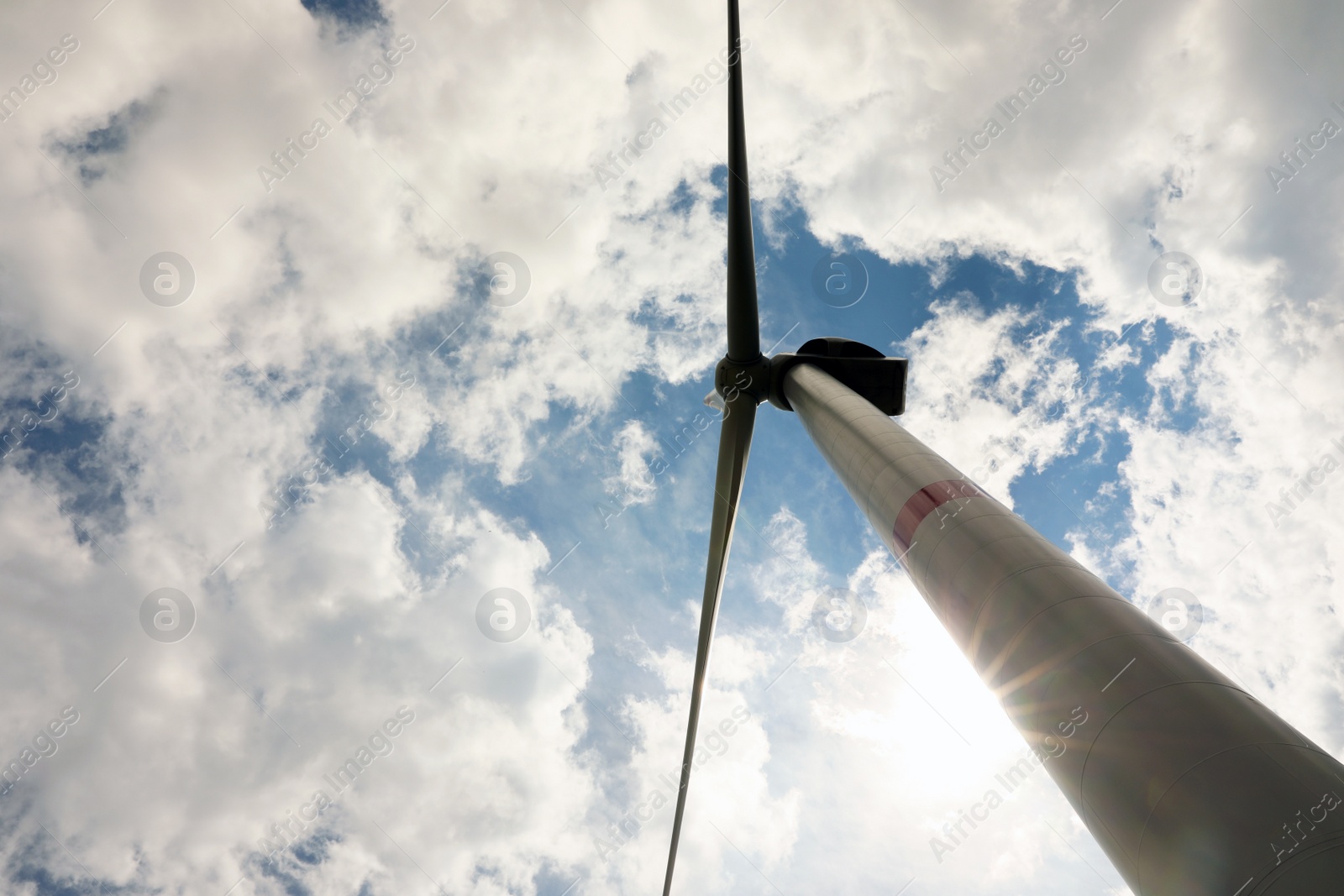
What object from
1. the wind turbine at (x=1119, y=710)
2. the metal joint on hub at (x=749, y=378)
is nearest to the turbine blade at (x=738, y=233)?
the metal joint on hub at (x=749, y=378)

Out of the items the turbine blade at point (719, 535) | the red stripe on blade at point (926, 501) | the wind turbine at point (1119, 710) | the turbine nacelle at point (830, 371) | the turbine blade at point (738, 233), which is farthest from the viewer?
the turbine nacelle at point (830, 371)

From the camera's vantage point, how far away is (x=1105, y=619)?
745 centimetres

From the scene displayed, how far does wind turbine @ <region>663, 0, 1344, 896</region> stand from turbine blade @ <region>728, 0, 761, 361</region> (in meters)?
9.94

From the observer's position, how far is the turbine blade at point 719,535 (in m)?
21.5

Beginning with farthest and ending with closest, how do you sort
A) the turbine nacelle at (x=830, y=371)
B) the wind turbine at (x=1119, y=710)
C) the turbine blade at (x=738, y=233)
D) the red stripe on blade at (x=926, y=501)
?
the turbine nacelle at (x=830, y=371), the turbine blade at (x=738, y=233), the red stripe on blade at (x=926, y=501), the wind turbine at (x=1119, y=710)

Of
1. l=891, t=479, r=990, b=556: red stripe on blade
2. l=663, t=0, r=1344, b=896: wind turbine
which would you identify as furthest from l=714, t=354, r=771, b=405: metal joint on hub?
l=891, t=479, r=990, b=556: red stripe on blade

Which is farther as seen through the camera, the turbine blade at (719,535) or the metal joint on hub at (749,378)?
the metal joint on hub at (749,378)

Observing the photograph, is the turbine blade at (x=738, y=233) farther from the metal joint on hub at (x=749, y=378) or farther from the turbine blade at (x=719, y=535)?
the turbine blade at (x=719, y=535)

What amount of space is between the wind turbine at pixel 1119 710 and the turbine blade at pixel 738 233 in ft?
32.6

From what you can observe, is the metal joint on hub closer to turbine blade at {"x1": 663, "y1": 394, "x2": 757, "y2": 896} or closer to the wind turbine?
turbine blade at {"x1": 663, "y1": 394, "x2": 757, "y2": 896}

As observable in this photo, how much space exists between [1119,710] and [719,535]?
15.9 metres

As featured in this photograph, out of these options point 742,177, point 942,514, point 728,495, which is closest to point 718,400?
point 728,495

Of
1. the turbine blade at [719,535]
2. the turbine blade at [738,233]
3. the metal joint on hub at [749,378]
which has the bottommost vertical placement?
the turbine blade at [719,535]

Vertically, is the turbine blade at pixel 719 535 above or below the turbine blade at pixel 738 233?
below
